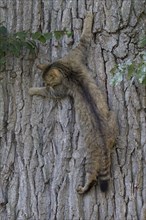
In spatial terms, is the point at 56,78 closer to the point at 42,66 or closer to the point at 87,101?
the point at 42,66

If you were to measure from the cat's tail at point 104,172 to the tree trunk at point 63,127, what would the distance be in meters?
0.05

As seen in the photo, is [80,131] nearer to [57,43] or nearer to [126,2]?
[57,43]

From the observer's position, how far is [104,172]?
141 inches

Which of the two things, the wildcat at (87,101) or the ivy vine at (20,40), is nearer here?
the wildcat at (87,101)

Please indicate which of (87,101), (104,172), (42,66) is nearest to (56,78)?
(42,66)

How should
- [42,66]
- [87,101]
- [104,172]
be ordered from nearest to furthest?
1. [104,172]
2. [87,101]
3. [42,66]

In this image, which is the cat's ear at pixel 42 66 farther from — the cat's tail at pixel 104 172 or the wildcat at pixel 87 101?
the cat's tail at pixel 104 172

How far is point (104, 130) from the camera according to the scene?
3615 mm

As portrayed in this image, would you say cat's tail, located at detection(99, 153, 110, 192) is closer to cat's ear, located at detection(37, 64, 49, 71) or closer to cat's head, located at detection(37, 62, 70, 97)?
cat's head, located at detection(37, 62, 70, 97)

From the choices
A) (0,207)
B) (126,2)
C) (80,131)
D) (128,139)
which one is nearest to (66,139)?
(80,131)

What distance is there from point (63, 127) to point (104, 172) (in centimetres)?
43

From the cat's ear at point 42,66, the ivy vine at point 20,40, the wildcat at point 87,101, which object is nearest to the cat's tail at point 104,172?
the wildcat at point 87,101

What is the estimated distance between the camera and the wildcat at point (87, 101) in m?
3.59

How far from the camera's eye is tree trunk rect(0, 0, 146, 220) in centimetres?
363
